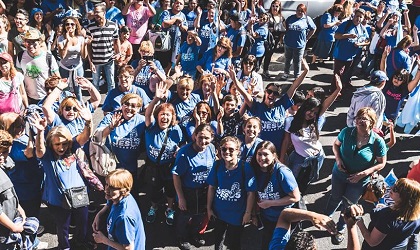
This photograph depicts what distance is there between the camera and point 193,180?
181 inches

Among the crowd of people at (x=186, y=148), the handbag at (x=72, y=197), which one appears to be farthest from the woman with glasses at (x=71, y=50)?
the handbag at (x=72, y=197)

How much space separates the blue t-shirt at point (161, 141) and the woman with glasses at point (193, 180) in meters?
0.38

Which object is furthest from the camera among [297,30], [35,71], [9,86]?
[297,30]

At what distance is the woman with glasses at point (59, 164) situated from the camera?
13.4 ft

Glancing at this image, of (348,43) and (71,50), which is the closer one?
(71,50)

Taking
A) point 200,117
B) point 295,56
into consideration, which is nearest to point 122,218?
point 200,117

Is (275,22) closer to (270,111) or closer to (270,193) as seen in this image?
(270,111)

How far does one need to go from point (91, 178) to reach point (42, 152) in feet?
1.67

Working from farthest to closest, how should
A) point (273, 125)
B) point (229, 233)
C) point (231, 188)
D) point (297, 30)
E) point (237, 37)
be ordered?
point (297, 30) → point (237, 37) → point (273, 125) → point (229, 233) → point (231, 188)

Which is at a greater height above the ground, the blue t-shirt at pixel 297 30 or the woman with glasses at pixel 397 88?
the blue t-shirt at pixel 297 30

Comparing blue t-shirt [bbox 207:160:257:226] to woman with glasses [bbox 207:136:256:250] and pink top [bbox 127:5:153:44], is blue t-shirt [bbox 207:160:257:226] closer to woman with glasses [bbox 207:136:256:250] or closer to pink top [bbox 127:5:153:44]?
woman with glasses [bbox 207:136:256:250]

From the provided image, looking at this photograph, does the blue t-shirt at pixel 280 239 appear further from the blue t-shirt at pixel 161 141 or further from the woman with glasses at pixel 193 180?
the blue t-shirt at pixel 161 141

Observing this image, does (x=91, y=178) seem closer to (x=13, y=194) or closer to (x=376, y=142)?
(x=13, y=194)

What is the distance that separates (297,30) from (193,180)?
504 centimetres
